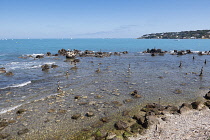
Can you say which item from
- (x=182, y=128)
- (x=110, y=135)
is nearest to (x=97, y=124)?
(x=110, y=135)

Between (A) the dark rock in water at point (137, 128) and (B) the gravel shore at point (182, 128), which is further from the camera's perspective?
(A) the dark rock in water at point (137, 128)

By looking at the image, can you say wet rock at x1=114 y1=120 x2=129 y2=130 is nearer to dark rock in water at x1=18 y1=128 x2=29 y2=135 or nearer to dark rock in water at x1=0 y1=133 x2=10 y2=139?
dark rock in water at x1=18 y1=128 x2=29 y2=135

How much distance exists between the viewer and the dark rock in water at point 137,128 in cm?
2002

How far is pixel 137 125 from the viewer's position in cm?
2130

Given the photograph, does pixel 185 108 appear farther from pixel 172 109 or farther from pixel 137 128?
pixel 137 128

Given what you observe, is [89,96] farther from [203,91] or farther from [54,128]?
[203,91]

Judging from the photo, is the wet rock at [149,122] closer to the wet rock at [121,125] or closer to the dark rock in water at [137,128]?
the dark rock in water at [137,128]

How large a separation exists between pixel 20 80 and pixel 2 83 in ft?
14.3

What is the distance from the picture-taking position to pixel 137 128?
67.8ft

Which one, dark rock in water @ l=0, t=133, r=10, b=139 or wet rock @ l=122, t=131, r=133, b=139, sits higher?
wet rock @ l=122, t=131, r=133, b=139

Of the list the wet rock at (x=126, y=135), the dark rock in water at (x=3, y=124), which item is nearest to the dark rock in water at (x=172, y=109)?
the wet rock at (x=126, y=135)

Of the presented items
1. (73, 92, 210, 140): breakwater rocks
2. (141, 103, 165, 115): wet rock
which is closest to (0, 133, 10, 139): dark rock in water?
(73, 92, 210, 140): breakwater rocks

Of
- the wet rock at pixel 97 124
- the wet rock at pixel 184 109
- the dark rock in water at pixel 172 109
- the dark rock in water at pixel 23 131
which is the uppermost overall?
the wet rock at pixel 184 109

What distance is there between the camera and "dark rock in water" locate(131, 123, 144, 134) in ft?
65.7
